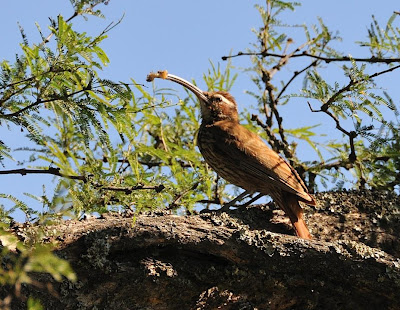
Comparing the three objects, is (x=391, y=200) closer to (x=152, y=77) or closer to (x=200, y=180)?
(x=200, y=180)

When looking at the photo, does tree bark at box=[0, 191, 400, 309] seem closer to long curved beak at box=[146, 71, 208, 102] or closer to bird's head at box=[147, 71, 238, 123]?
long curved beak at box=[146, 71, 208, 102]

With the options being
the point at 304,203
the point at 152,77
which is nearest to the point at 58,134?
the point at 152,77

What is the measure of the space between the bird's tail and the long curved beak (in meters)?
1.62

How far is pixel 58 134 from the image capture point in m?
5.67

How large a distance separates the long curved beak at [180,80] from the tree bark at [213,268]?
6.90 feet

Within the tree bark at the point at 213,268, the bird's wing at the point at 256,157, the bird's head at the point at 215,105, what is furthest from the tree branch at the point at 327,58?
the tree bark at the point at 213,268

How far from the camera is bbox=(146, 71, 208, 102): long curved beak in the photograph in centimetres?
569

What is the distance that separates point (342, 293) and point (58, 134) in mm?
2933

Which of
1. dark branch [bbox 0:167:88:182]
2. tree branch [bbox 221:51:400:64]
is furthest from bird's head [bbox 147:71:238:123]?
dark branch [bbox 0:167:88:182]

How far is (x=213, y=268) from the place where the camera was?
372cm

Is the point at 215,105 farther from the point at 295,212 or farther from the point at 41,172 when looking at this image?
the point at 41,172

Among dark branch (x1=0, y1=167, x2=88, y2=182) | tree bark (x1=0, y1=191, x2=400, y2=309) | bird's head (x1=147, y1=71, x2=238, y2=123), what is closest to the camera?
tree bark (x1=0, y1=191, x2=400, y2=309)

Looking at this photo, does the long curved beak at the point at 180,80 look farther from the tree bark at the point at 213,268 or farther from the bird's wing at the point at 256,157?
the tree bark at the point at 213,268

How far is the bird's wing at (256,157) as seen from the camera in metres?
5.02
